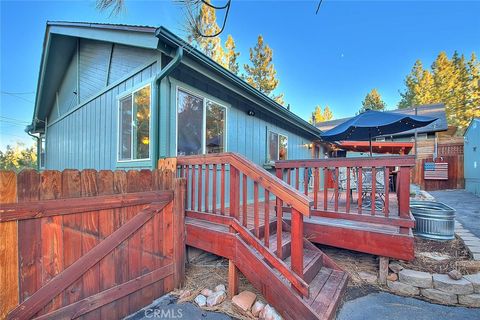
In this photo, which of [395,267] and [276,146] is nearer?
[395,267]

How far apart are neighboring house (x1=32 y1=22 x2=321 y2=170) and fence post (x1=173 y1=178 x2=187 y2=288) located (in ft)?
3.04

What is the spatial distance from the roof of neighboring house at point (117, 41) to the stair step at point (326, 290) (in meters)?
3.41

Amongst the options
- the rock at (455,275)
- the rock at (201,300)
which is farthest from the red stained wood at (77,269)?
the rock at (455,275)

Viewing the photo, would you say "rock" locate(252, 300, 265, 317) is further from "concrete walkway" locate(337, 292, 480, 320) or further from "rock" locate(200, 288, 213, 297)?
"concrete walkway" locate(337, 292, 480, 320)

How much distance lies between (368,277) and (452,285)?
0.81 metres

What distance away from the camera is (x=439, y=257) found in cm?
290

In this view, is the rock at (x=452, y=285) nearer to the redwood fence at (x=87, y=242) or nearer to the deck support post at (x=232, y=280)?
the deck support post at (x=232, y=280)

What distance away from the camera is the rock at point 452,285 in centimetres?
245

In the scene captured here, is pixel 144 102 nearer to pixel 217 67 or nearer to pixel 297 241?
pixel 217 67

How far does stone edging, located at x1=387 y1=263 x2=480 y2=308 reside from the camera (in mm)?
2438

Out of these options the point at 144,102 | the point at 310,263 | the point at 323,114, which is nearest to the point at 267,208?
the point at 310,263

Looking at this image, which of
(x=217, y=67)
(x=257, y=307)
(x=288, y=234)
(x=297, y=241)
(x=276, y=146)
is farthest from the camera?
(x=276, y=146)

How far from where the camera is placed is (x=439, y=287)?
2.54 meters

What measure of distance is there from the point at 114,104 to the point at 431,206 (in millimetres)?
6243
